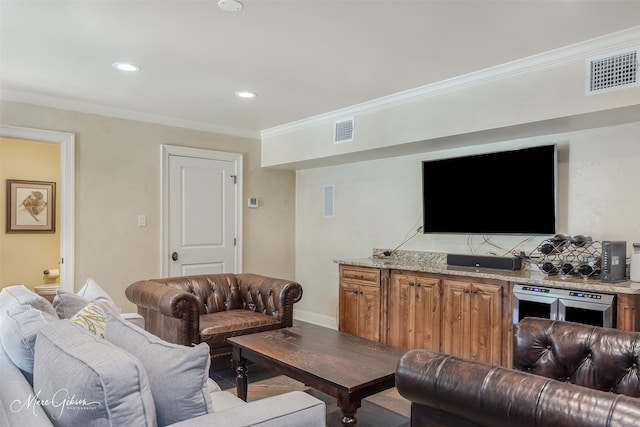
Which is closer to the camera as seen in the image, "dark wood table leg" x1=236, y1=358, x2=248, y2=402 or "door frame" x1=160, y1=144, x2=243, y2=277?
"dark wood table leg" x1=236, y1=358, x2=248, y2=402

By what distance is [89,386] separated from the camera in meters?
1.07

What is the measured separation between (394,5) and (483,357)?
8.36ft

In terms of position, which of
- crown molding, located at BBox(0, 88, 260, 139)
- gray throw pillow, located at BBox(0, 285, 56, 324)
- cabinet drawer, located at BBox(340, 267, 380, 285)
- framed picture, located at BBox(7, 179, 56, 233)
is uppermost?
crown molding, located at BBox(0, 88, 260, 139)

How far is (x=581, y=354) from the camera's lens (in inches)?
67.6

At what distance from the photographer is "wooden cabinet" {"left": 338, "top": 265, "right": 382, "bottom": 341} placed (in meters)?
3.98

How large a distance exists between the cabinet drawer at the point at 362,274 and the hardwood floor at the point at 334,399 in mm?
1081

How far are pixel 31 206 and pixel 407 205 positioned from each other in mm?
4640

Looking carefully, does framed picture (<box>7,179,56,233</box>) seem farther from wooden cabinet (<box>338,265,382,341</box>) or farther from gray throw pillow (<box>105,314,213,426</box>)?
gray throw pillow (<box>105,314,213,426</box>)

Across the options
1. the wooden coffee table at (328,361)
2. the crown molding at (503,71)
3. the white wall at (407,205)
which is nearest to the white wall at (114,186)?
the white wall at (407,205)

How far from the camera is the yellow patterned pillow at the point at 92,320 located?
1835 mm

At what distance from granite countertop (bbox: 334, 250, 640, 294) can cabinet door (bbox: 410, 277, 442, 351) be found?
0.14m

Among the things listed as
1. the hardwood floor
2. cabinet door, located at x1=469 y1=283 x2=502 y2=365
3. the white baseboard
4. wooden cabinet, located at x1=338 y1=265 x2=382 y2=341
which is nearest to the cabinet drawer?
wooden cabinet, located at x1=338 y1=265 x2=382 y2=341

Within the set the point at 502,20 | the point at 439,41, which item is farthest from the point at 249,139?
the point at 502,20

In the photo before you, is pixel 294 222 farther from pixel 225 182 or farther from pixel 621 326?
pixel 621 326
